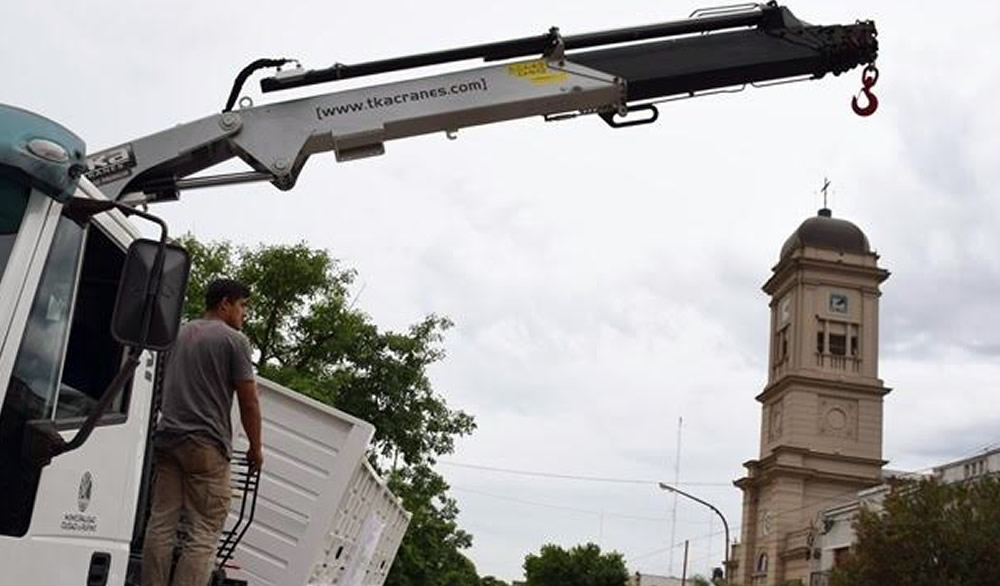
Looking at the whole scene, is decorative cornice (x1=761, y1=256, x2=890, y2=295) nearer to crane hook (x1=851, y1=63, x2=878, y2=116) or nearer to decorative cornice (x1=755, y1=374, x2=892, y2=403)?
decorative cornice (x1=755, y1=374, x2=892, y2=403)

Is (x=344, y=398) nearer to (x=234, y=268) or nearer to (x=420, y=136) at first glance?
→ (x=234, y=268)

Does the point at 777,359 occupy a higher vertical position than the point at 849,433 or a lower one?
higher

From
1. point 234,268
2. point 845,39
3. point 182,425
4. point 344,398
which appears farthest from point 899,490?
point 182,425

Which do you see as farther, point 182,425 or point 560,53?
point 560,53

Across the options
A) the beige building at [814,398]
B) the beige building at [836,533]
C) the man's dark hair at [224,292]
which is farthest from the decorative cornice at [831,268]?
the man's dark hair at [224,292]

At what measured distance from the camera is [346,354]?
81.3 ft

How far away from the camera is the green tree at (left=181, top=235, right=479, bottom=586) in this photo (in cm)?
2384

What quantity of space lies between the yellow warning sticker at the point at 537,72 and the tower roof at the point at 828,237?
6650 centimetres

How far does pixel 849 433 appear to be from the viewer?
69125mm

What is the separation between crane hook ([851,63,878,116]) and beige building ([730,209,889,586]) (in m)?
55.6

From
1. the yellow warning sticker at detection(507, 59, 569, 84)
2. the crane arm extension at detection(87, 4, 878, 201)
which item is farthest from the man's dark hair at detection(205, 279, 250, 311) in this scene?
the yellow warning sticker at detection(507, 59, 569, 84)

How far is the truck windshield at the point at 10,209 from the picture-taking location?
361 centimetres

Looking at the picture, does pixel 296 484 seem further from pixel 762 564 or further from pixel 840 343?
pixel 840 343

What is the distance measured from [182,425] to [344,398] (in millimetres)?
19779
